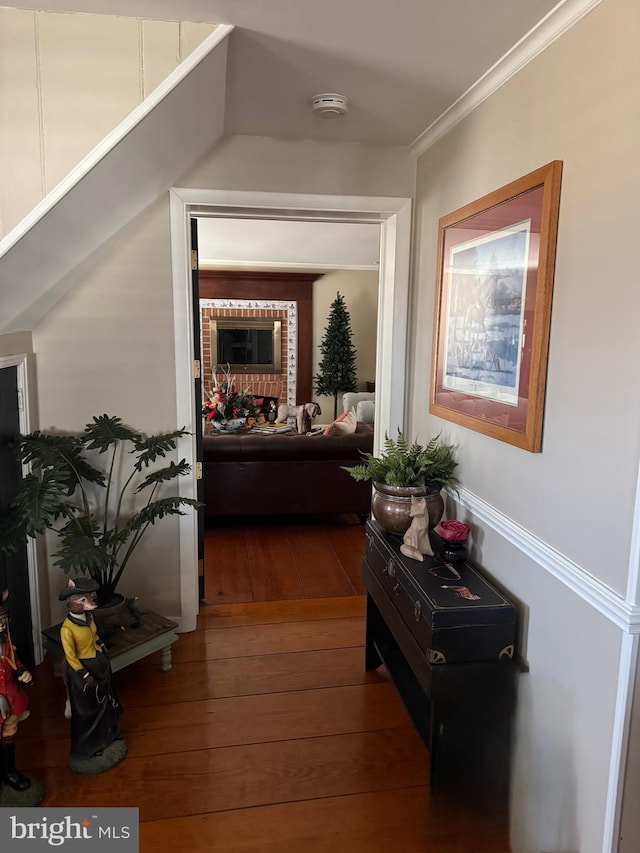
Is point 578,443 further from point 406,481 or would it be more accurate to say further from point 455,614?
point 406,481

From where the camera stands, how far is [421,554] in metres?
2.05

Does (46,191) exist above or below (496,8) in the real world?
below

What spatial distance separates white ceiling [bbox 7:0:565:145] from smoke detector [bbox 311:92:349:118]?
32 millimetres

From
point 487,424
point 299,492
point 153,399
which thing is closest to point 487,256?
point 487,424

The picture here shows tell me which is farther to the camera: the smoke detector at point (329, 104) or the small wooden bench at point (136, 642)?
the small wooden bench at point (136, 642)

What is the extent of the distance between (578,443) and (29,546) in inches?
87.2

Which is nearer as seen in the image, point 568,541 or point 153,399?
point 568,541

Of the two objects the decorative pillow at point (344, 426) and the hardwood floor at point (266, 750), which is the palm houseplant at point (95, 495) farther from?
the decorative pillow at point (344, 426)

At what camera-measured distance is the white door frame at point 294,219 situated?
2.64 meters

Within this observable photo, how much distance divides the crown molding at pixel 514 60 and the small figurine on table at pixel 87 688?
2114 millimetres

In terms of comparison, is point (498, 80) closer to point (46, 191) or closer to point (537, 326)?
point (537, 326)

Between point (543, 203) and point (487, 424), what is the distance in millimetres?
700

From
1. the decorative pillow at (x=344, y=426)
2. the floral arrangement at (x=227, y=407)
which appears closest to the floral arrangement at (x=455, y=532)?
the decorative pillow at (x=344, y=426)

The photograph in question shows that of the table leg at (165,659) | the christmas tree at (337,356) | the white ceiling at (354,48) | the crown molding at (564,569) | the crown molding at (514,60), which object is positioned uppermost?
the white ceiling at (354,48)
